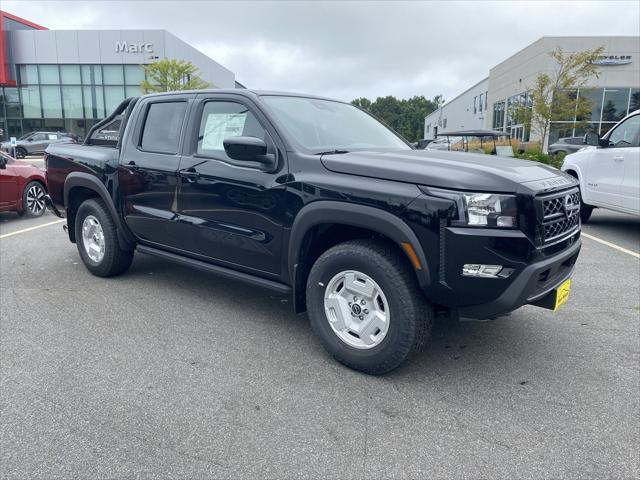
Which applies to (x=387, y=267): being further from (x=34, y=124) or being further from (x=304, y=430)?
(x=34, y=124)

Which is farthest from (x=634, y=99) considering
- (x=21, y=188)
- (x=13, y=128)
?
(x=13, y=128)

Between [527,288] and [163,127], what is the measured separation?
132 inches

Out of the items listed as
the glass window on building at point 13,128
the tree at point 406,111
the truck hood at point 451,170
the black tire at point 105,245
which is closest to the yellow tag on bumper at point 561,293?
the truck hood at point 451,170

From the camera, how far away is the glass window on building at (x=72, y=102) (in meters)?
38.5

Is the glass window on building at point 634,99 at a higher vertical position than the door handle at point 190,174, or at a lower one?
higher

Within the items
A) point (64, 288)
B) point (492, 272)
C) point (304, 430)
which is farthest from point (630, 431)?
point (64, 288)

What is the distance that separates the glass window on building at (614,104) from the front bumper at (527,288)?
36220mm

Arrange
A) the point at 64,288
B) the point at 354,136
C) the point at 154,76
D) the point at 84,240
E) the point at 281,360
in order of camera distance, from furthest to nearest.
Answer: the point at 154,76 → the point at 84,240 → the point at 64,288 → the point at 354,136 → the point at 281,360

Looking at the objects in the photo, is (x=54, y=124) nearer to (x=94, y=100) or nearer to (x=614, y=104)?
(x=94, y=100)

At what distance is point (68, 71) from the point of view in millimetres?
38344

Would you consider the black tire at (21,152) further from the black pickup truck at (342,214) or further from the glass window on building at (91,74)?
the black pickup truck at (342,214)

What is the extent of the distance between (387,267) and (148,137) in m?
2.80

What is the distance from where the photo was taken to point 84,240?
17.5 feet

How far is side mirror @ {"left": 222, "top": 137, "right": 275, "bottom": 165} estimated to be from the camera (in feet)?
10.9
